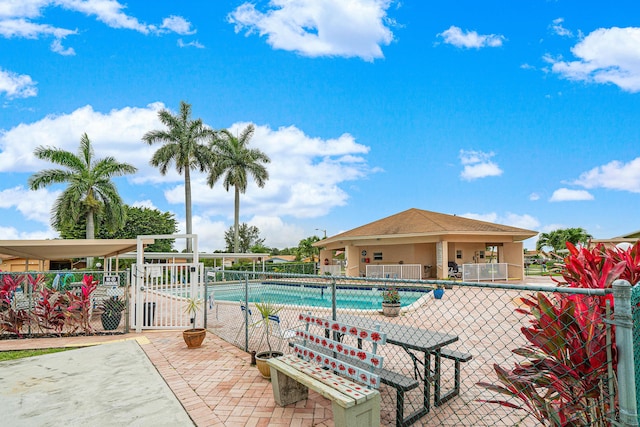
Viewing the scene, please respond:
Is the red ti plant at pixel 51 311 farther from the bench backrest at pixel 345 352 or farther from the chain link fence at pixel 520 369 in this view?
the bench backrest at pixel 345 352

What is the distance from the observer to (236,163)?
111 ft

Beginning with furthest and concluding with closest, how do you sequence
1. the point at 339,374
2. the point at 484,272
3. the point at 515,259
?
the point at 515,259 < the point at 484,272 < the point at 339,374

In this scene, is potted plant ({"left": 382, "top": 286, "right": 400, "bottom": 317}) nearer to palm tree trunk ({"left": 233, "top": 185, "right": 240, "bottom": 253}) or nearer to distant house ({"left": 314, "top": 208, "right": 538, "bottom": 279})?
distant house ({"left": 314, "top": 208, "right": 538, "bottom": 279})

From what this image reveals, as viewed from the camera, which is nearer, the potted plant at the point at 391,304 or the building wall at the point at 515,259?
the potted plant at the point at 391,304

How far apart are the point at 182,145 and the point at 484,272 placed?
26.0m

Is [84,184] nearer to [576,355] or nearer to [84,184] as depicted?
[84,184]

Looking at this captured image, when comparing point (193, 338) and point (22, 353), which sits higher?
point (193, 338)

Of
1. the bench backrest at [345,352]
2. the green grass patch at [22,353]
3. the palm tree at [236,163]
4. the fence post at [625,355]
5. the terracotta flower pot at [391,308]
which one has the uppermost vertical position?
the palm tree at [236,163]

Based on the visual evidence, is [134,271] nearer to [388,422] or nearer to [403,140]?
[388,422]

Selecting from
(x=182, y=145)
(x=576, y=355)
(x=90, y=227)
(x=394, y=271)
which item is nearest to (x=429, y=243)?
(x=394, y=271)

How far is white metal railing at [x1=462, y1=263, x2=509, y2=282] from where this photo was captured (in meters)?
17.9

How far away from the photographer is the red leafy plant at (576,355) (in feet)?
7.11

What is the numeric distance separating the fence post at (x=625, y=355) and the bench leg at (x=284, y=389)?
9.66 ft

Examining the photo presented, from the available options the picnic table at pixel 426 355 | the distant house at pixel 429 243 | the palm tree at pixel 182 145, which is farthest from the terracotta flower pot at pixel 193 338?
the palm tree at pixel 182 145
